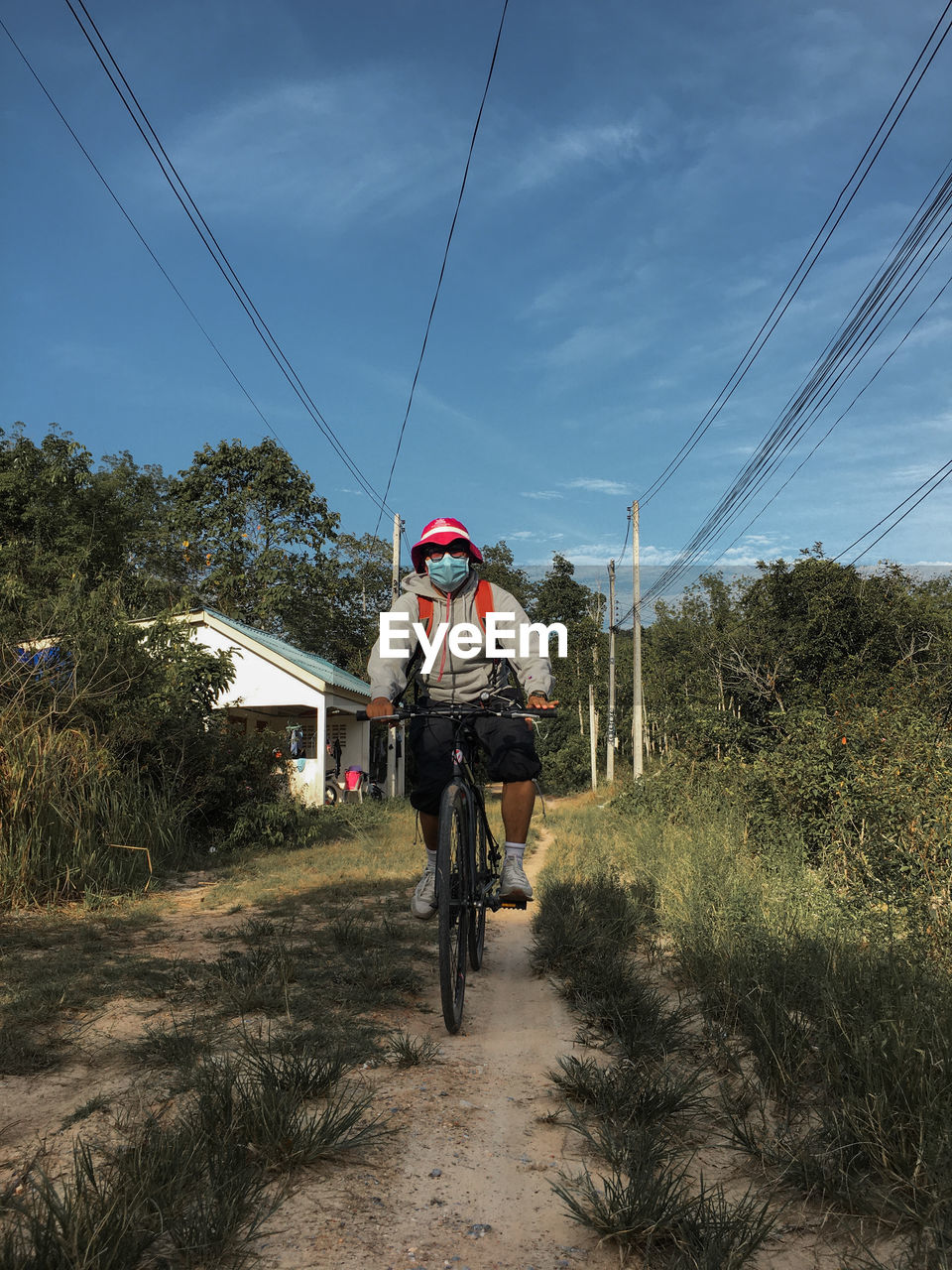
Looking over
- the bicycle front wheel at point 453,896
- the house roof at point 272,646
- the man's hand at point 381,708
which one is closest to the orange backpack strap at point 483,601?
the man's hand at point 381,708

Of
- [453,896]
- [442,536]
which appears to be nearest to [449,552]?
[442,536]

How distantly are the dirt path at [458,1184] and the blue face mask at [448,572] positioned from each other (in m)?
2.31

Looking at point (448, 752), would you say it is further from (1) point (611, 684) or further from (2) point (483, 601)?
(1) point (611, 684)

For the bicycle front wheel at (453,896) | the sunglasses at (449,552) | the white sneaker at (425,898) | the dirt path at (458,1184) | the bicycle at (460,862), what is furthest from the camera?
the sunglasses at (449,552)

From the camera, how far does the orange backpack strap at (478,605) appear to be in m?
4.87

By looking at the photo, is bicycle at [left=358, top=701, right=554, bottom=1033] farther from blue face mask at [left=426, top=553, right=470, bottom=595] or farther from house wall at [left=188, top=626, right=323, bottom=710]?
house wall at [left=188, top=626, right=323, bottom=710]

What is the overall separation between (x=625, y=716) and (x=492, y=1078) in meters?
45.4

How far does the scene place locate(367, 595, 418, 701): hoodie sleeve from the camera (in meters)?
4.67

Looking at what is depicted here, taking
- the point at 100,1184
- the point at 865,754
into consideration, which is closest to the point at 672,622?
the point at 865,754

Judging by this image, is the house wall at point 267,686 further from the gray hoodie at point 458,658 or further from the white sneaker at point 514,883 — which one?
the white sneaker at point 514,883

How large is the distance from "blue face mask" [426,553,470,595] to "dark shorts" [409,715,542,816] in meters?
0.77

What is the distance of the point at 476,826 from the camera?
4.87m

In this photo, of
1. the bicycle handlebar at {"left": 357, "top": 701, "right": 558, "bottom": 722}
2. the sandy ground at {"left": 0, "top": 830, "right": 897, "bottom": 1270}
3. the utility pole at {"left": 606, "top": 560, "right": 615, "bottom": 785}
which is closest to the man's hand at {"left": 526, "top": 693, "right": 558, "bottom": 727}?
the bicycle handlebar at {"left": 357, "top": 701, "right": 558, "bottom": 722}

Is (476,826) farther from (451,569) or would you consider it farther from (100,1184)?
(100,1184)
